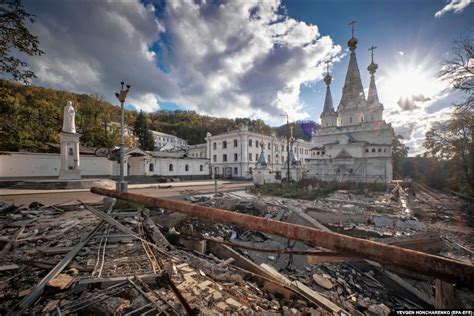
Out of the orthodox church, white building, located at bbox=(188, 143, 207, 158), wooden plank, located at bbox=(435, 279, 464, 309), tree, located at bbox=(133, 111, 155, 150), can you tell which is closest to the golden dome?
the orthodox church

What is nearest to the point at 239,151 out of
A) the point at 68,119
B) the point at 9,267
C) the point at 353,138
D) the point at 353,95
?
the point at 353,138

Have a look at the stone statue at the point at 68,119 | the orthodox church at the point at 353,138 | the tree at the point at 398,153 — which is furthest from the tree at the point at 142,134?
the tree at the point at 398,153

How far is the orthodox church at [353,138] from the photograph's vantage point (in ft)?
77.2

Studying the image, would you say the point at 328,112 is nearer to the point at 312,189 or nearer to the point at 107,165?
the point at 312,189

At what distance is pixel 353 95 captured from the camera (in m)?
29.4

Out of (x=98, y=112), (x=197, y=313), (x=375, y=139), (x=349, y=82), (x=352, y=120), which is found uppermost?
(x=349, y=82)

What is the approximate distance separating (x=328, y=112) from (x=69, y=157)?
1457 inches

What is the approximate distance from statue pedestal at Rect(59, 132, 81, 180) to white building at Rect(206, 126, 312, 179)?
22294 millimetres

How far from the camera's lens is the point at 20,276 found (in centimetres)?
279

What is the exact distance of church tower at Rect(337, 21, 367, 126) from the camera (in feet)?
94.2

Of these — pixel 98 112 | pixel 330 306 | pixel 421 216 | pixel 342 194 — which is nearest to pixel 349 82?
pixel 342 194

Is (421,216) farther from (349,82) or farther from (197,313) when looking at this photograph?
(349,82)

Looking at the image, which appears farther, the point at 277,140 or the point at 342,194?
the point at 277,140

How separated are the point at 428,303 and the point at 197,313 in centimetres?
522
